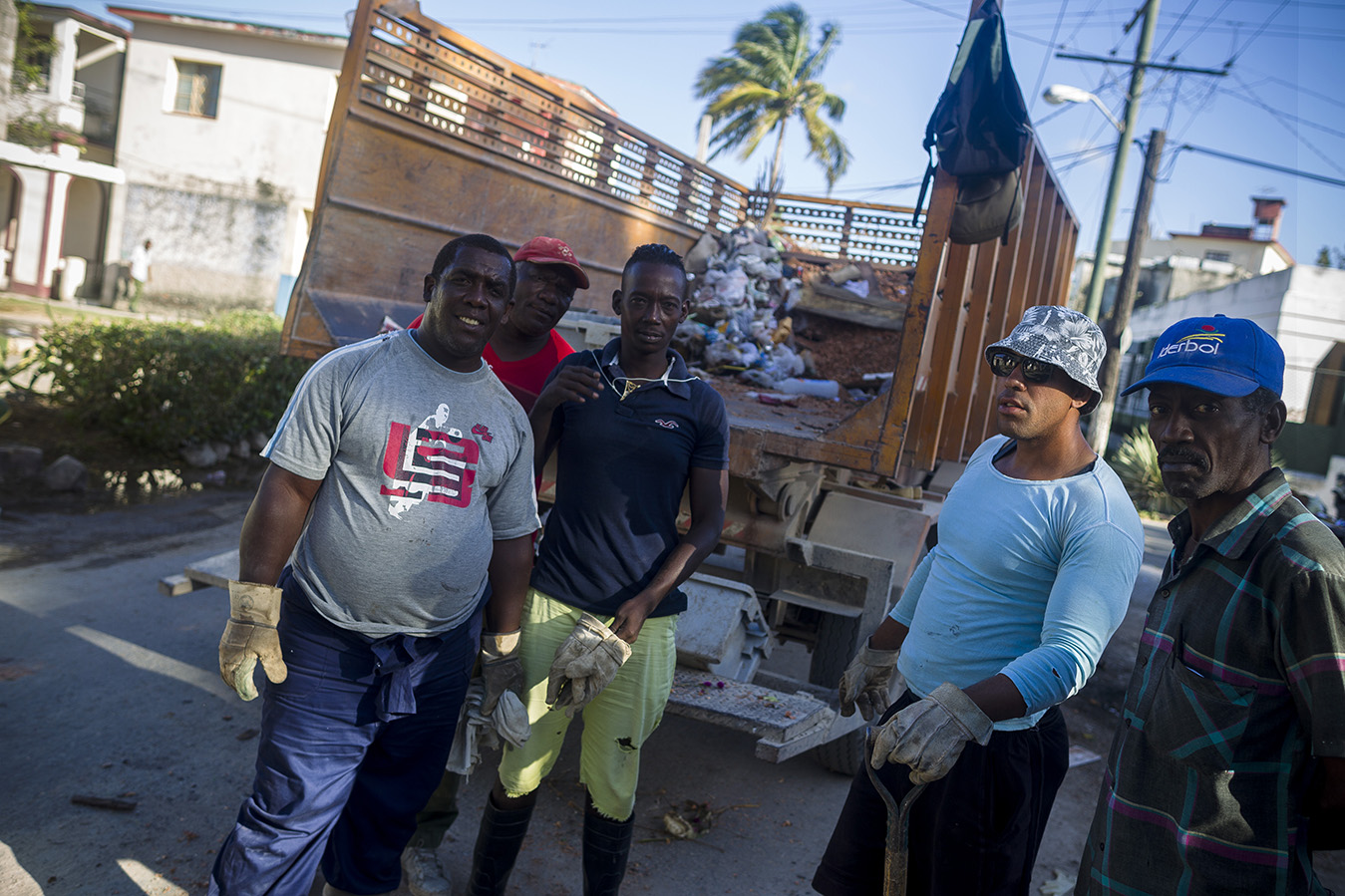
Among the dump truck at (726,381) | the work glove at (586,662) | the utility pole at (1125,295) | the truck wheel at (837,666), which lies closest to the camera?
the work glove at (586,662)

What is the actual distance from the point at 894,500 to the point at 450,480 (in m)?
2.68

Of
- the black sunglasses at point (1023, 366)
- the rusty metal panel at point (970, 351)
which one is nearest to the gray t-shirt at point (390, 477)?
the black sunglasses at point (1023, 366)

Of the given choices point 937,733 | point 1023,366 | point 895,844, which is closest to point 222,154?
point 1023,366

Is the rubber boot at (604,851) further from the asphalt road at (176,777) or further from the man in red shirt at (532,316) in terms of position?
the man in red shirt at (532,316)

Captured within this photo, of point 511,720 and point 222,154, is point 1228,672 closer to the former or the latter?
point 511,720

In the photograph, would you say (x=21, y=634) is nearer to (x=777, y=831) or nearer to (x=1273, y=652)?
(x=777, y=831)

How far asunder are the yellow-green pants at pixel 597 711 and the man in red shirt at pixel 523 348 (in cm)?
43

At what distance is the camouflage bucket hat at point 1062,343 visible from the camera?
189 cm

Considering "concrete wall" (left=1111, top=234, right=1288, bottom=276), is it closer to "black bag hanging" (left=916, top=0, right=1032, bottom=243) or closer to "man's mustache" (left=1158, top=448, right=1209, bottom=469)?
"black bag hanging" (left=916, top=0, right=1032, bottom=243)

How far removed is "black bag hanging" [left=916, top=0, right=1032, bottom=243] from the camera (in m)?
3.41

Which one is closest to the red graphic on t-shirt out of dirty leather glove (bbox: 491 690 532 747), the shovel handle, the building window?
dirty leather glove (bbox: 491 690 532 747)

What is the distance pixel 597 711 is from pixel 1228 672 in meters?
1.49

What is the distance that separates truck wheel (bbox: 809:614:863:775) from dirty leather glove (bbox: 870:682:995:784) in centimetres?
193

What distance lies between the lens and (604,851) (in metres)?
2.39
